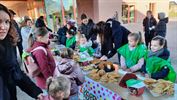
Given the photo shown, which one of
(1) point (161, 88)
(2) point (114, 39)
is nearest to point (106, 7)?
(2) point (114, 39)

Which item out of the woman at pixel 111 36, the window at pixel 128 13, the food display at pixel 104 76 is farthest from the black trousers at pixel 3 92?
the window at pixel 128 13

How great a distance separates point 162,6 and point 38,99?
1531 cm

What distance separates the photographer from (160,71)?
1.97 metres

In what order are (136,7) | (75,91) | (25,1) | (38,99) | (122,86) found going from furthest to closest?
(25,1)
(136,7)
(75,91)
(122,86)
(38,99)

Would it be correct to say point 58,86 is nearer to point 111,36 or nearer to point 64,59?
point 64,59

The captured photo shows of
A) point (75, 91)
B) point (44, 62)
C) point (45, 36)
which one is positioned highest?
point (45, 36)

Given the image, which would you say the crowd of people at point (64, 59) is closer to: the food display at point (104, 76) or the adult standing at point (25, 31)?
the food display at point (104, 76)

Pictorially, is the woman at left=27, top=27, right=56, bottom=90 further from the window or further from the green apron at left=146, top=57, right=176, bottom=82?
the window

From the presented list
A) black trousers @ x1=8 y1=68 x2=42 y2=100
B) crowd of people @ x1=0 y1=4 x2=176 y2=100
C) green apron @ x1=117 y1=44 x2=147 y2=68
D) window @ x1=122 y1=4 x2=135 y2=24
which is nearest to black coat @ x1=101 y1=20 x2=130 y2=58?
crowd of people @ x1=0 y1=4 x2=176 y2=100

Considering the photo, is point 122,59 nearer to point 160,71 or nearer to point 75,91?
point 160,71

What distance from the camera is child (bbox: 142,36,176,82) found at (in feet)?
6.41

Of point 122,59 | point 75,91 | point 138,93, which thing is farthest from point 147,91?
point 122,59

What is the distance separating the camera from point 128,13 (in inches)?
516

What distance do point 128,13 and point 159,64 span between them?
458 inches
